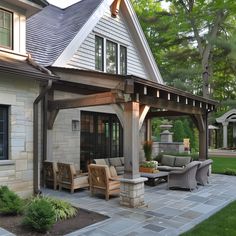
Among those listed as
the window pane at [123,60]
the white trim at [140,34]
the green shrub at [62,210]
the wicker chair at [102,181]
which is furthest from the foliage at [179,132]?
A: the green shrub at [62,210]

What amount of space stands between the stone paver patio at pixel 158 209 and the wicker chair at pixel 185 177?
22cm

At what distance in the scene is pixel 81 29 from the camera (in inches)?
429

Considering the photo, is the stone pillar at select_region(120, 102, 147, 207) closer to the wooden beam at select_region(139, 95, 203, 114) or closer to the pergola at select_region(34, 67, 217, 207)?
the pergola at select_region(34, 67, 217, 207)

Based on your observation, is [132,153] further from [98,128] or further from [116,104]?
[98,128]

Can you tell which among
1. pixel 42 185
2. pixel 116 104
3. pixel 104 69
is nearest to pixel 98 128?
pixel 104 69

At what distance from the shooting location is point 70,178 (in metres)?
8.73

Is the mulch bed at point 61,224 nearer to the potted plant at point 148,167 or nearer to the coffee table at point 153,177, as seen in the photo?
the coffee table at point 153,177

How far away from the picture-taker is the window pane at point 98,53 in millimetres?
12008

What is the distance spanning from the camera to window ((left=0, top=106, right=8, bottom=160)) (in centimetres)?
743

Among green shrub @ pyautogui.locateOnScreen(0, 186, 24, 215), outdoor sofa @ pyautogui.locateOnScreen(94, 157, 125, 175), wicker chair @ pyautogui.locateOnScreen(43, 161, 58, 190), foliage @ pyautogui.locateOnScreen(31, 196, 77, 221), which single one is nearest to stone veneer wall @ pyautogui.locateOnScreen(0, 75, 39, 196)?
green shrub @ pyautogui.locateOnScreen(0, 186, 24, 215)

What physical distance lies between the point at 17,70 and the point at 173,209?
4.91 meters

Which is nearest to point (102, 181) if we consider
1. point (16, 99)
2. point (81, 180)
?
point (81, 180)

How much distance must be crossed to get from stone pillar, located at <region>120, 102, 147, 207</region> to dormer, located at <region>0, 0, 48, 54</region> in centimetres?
353

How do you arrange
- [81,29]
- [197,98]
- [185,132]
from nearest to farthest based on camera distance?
[197,98] < [81,29] < [185,132]
